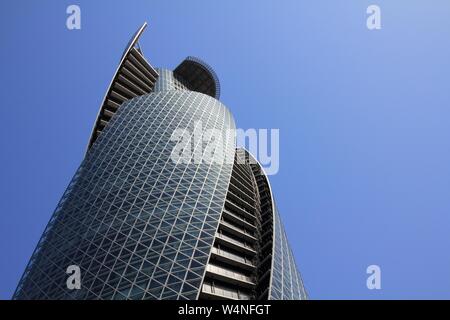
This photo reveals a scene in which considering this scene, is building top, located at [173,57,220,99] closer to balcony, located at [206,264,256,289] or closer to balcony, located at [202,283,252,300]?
balcony, located at [206,264,256,289]

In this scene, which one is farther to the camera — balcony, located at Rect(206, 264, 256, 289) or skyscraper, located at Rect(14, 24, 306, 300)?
balcony, located at Rect(206, 264, 256, 289)

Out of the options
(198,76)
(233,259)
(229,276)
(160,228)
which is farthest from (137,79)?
(229,276)

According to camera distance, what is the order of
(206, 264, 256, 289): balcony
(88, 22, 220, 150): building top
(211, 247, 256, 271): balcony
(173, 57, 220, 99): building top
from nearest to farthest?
(206, 264, 256, 289): balcony → (211, 247, 256, 271): balcony → (88, 22, 220, 150): building top → (173, 57, 220, 99): building top

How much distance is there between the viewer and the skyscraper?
142 feet

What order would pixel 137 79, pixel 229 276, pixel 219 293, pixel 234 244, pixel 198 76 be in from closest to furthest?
pixel 219 293 → pixel 229 276 → pixel 234 244 → pixel 137 79 → pixel 198 76

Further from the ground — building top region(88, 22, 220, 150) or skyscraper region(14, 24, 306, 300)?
building top region(88, 22, 220, 150)

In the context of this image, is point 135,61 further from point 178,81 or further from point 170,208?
point 170,208

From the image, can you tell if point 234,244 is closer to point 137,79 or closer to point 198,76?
point 137,79

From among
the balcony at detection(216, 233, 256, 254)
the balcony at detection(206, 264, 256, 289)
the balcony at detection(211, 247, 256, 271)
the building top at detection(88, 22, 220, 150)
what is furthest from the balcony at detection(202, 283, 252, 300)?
the building top at detection(88, 22, 220, 150)

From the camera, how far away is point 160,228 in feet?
158

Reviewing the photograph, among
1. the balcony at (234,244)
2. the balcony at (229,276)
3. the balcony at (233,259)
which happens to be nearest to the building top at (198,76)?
the balcony at (234,244)

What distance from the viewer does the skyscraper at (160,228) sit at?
43219 millimetres
